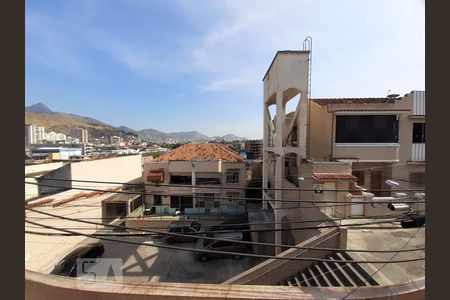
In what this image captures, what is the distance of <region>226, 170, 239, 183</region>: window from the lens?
19766mm

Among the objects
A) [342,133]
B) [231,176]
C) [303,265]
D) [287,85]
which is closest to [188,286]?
[303,265]

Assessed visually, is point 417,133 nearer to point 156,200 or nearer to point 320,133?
point 320,133

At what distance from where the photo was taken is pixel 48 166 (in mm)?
20844

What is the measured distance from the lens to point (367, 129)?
12.3 meters

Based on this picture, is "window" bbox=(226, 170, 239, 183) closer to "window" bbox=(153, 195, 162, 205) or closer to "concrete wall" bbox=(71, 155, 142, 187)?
"window" bbox=(153, 195, 162, 205)

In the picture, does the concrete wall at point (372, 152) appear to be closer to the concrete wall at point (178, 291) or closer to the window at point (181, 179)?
the concrete wall at point (178, 291)

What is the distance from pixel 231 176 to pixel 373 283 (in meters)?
14.9

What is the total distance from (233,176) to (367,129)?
35.6 ft

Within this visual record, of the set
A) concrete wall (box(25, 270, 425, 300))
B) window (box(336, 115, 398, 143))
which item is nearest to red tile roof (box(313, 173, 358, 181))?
window (box(336, 115, 398, 143))

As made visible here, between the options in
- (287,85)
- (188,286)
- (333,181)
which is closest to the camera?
(188,286)

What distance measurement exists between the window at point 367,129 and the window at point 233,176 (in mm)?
9360

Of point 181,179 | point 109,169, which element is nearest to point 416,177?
point 181,179

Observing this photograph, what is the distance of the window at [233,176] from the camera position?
778 inches

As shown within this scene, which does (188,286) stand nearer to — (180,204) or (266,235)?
(266,235)
